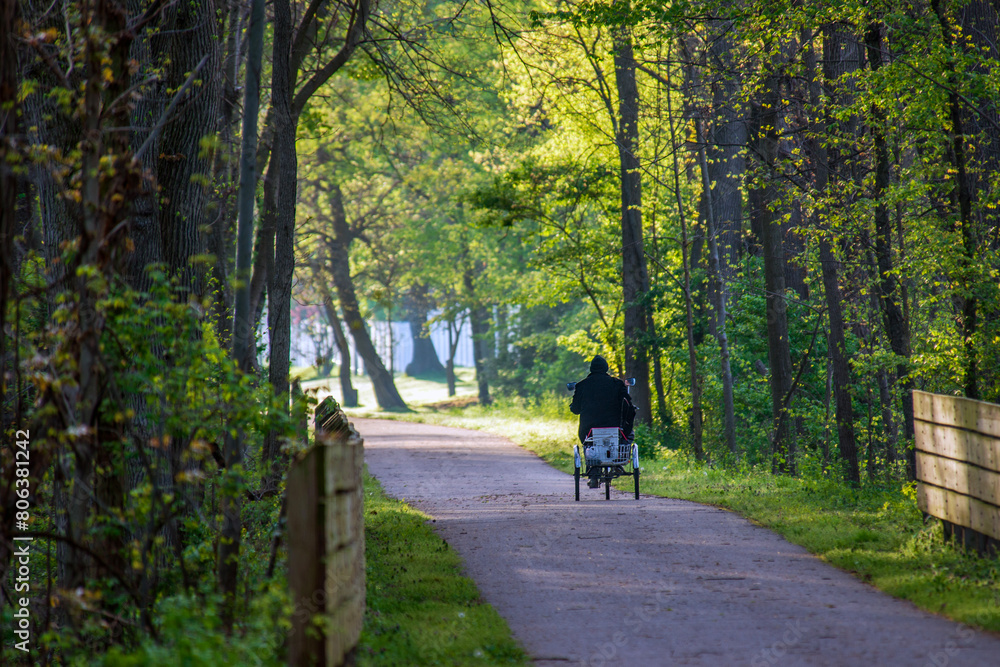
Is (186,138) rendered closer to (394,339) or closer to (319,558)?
(319,558)

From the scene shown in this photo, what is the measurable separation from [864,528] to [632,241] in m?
13.3

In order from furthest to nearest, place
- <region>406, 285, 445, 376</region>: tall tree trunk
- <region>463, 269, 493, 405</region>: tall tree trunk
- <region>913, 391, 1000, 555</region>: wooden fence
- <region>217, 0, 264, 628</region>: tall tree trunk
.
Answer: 1. <region>406, 285, 445, 376</region>: tall tree trunk
2. <region>463, 269, 493, 405</region>: tall tree trunk
3. <region>913, 391, 1000, 555</region>: wooden fence
4. <region>217, 0, 264, 628</region>: tall tree trunk

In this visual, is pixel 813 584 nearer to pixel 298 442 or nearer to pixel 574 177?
pixel 298 442

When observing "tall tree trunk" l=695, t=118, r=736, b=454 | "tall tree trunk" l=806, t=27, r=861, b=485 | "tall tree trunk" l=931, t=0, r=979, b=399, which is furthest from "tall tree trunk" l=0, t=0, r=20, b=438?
"tall tree trunk" l=695, t=118, r=736, b=454

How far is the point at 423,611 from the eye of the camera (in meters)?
7.24

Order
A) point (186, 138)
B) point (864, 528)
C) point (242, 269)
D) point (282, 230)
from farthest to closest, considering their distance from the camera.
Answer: point (282, 230), point (864, 528), point (186, 138), point (242, 269)

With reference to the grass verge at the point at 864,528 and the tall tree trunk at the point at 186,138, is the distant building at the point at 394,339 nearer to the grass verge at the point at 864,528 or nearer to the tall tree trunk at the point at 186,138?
the grass verge at the point at 864,528

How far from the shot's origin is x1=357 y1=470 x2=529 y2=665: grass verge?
5.96 meters

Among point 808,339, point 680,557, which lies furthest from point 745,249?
point 680,557

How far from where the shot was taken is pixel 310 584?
503 centimetres

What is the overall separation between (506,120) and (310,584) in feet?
101

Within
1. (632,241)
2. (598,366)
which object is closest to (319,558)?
(598,366)

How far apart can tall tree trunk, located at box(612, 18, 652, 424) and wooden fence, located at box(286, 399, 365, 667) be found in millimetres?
17186

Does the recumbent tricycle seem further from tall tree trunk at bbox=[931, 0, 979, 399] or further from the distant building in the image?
the distant building
